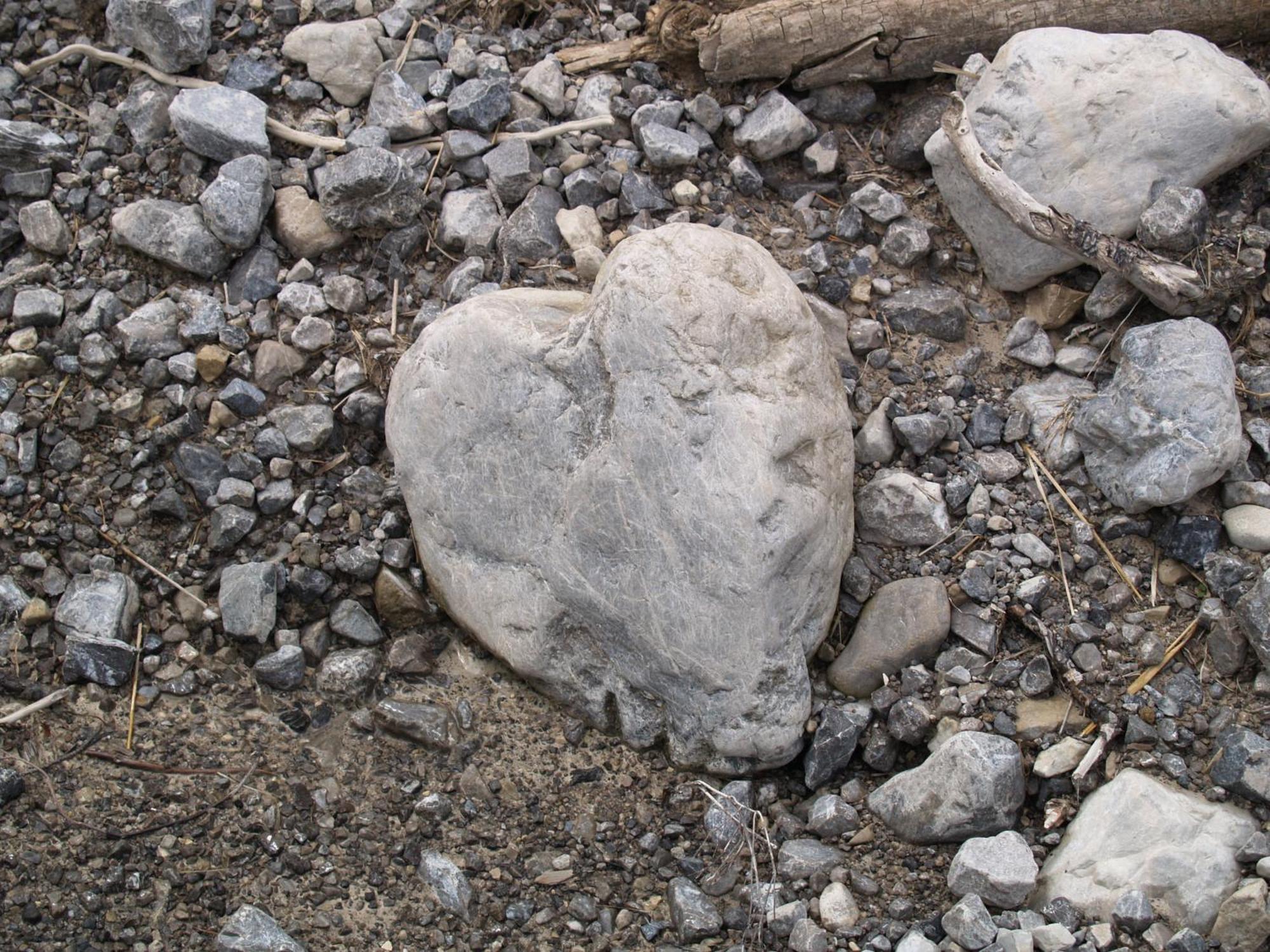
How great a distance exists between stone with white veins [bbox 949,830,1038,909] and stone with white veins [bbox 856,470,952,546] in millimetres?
797

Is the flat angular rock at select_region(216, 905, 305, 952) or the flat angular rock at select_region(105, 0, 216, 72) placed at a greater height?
the flat angular rock at select_region(105, 0, 216, 72)

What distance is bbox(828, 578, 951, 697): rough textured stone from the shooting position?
290 cm

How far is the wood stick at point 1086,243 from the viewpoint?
9.98 ft

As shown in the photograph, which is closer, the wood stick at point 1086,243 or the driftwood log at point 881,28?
the wood stick at point 1086,243

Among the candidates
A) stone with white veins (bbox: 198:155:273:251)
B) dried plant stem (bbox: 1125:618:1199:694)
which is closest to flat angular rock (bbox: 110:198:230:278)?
stone with white veins (bbox: 198:155:273:251)

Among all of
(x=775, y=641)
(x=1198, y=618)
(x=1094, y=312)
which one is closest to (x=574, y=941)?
(x=775, y=641)

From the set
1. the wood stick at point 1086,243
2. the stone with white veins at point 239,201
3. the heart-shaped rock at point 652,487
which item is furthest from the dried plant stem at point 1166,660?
the stone with white veins at point 239,201

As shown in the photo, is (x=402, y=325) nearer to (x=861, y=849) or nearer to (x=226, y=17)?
(x=226, y=17)

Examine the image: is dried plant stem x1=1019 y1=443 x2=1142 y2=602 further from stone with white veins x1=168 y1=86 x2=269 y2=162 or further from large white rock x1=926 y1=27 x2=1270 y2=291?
stone with white veins x1=168 y1=86 x2=269 y2=162

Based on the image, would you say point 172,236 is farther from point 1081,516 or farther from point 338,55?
point 1081,516

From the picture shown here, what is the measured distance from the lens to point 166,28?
3701 millimetres

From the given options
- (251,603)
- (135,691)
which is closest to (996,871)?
(251,603)

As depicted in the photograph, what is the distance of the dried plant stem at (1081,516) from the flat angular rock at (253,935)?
2.11 m

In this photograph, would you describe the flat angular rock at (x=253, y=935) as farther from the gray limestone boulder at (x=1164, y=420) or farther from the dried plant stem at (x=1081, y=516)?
the gray limestone boulder at (x=1164, y=420)
